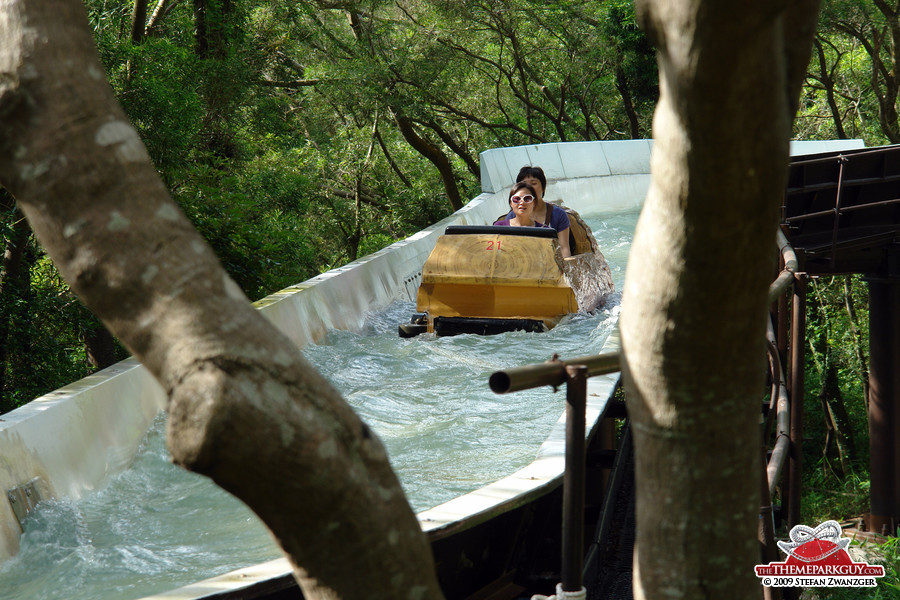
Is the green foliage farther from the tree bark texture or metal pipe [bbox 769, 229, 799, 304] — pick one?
the tree bark texture

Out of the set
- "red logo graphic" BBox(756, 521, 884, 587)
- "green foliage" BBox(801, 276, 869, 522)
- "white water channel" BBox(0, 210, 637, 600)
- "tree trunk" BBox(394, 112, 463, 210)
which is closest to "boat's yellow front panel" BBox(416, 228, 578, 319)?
"white water channel" BBox(0, 210, 637, 600)

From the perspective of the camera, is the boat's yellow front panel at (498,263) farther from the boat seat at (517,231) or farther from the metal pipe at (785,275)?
the metal pipe at (785,275)

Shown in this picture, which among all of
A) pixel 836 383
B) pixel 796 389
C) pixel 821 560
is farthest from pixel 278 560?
pixel 836 383

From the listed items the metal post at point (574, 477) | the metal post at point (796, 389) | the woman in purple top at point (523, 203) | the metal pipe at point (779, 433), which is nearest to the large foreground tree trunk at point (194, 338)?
the metal post at point (574, 477)

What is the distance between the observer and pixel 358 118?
17578 millimetres

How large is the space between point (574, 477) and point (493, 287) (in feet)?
16.7

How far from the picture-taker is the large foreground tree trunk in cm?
125

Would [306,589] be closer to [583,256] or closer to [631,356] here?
[631,356]

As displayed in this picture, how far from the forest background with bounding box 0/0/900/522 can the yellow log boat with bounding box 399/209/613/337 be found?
2.45 metres

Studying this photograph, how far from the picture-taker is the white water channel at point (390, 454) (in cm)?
336

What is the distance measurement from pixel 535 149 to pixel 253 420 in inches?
611

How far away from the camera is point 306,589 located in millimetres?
1375

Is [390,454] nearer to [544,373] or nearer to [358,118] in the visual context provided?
[544,373]

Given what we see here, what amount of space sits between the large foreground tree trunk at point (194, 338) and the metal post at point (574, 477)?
2.20 ft
